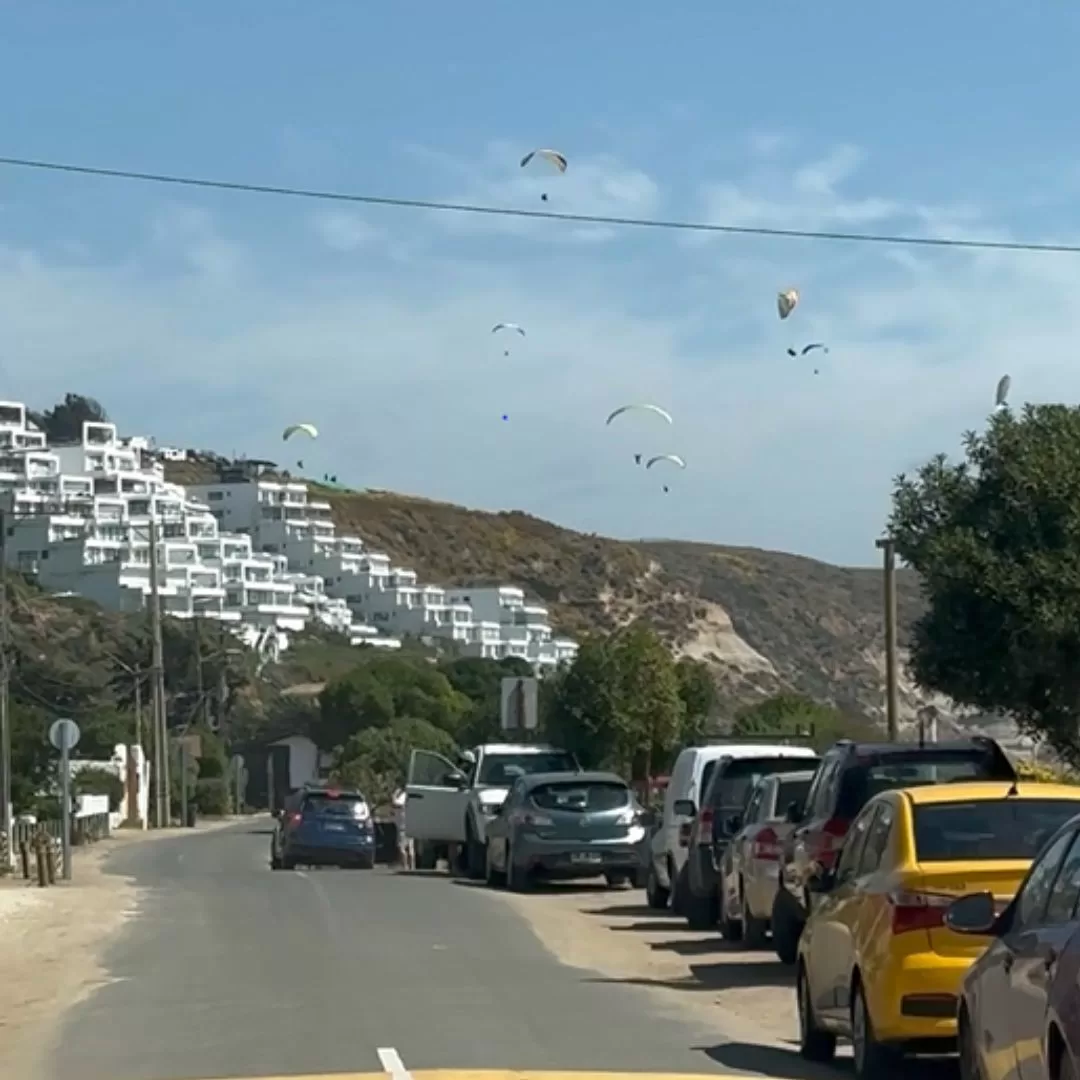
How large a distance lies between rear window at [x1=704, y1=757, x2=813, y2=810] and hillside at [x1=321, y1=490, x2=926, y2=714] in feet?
335

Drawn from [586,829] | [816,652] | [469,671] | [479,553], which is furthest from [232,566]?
[586,829]

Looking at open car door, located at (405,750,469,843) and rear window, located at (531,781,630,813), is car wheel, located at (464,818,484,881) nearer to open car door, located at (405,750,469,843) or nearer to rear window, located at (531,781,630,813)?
open car door, located at (405,750,469,843)

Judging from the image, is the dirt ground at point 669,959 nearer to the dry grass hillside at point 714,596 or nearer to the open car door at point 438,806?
the open car door at point 438,806

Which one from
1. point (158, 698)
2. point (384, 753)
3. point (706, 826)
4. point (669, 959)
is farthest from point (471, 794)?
point (384, 753)

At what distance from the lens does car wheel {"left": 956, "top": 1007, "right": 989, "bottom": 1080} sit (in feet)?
32.7

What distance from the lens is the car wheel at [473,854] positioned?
3500 cm

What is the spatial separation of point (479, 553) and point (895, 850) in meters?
181

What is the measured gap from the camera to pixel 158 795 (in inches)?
3410

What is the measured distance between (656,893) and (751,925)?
22.2 ft

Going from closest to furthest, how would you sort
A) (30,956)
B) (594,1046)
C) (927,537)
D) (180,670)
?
(594,1046), (30,956), (927,537), (180,670)

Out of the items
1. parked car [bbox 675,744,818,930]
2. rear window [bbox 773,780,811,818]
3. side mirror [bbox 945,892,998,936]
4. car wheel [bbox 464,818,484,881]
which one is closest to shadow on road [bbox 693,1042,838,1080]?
side mirror [bbox 945,892,998,936]

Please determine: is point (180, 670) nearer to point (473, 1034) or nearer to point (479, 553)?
point (479, 553)

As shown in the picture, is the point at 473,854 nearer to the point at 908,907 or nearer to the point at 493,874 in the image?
the point at 493,874

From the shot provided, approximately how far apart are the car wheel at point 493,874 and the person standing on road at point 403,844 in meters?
5.82
